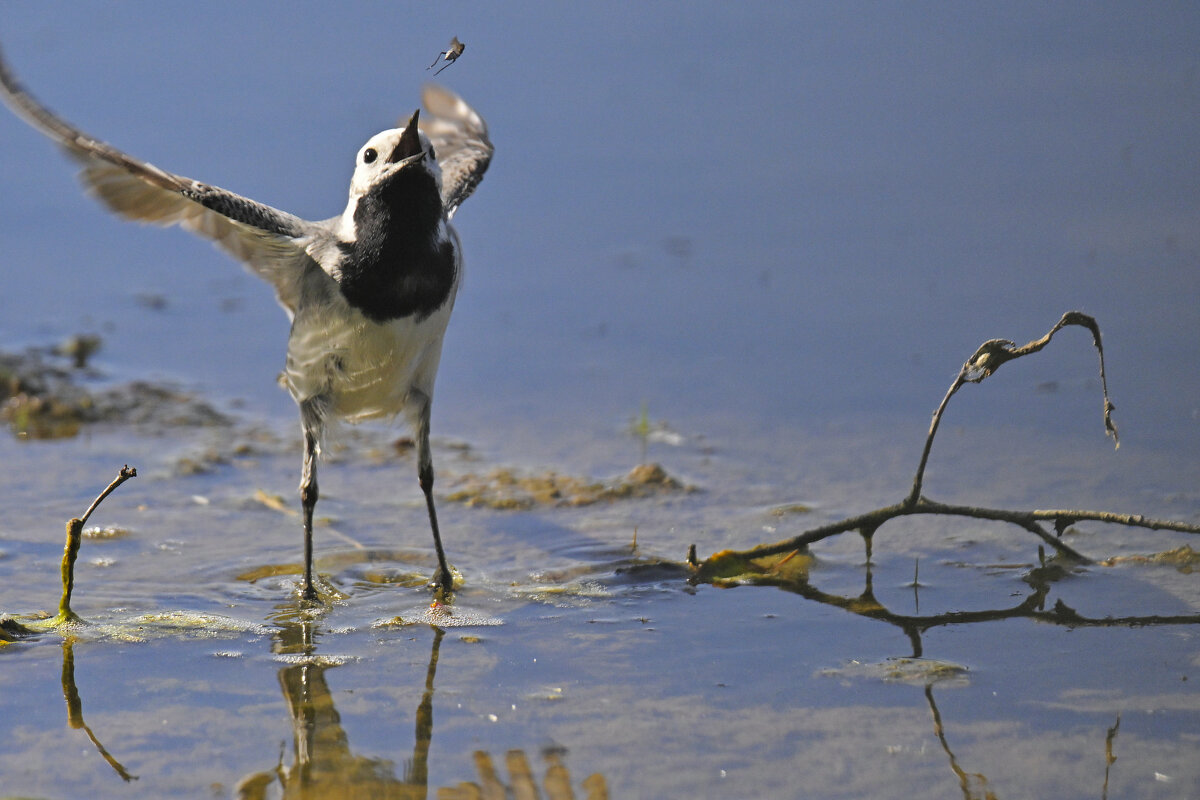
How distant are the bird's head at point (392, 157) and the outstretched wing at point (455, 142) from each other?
26.0 inches

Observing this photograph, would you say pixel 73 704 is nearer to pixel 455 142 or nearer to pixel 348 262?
pixel 348 262

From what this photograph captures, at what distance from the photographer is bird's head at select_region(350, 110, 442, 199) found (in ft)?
16.8

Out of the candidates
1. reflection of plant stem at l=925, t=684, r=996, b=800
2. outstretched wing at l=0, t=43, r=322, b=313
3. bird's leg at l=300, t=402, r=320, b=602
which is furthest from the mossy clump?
reflection of plant stem at l=925, t=684, r=996, b=800

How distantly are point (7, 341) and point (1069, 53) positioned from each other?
722cm

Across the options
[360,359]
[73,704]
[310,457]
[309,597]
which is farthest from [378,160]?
[73,704]

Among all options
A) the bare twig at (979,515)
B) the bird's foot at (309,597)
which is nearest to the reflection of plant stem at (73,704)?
the bird's foot at (309,597)

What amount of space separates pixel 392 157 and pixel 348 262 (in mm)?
408

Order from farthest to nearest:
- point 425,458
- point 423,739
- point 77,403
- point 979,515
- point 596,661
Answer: point 77,403 < point 425,458 < point 979,515 < point 596,661 < point 423,739

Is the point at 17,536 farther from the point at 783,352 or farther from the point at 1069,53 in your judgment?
the point at 1069,53

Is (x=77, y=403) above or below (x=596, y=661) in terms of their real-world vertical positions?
above

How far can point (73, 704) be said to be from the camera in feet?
13.5

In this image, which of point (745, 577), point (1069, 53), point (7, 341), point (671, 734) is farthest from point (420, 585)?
point (1069, 53)

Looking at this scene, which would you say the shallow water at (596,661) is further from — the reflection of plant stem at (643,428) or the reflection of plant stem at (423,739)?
the reflection of plant stem at (643,428)

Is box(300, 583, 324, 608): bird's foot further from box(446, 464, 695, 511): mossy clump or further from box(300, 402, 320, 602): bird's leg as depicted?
box(446, 464, 695, 511): mossy clump
